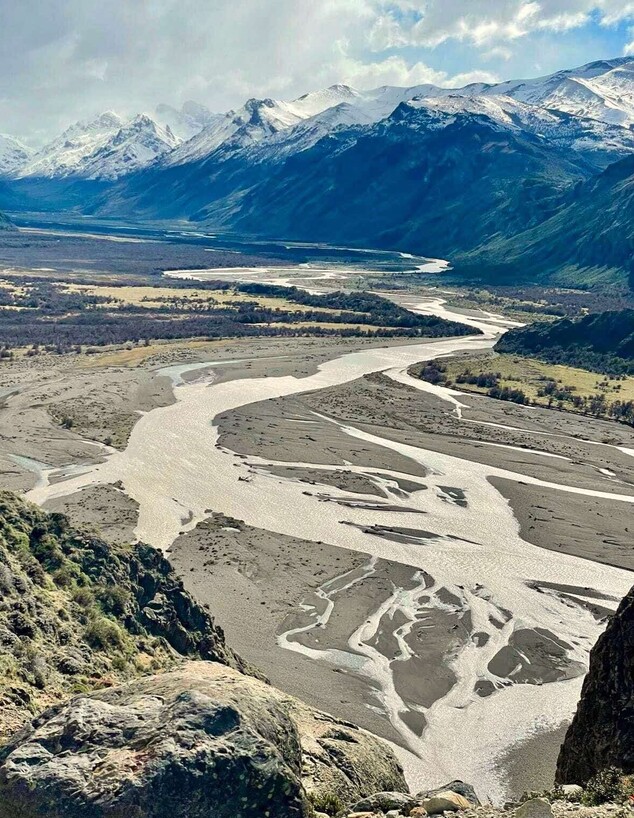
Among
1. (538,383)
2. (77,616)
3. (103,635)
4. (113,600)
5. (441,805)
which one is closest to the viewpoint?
(441,805)

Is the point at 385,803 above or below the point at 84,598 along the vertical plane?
above

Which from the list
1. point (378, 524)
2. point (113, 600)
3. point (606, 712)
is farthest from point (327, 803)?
point (378, 524)

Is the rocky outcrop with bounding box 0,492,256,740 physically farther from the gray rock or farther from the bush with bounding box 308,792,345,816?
the gray rock

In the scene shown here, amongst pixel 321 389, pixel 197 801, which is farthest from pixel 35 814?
pixel 321 389

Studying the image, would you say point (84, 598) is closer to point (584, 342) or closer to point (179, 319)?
point (584, 342)

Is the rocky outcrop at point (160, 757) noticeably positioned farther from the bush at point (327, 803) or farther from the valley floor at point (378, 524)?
the valley floor at point (378, 524)

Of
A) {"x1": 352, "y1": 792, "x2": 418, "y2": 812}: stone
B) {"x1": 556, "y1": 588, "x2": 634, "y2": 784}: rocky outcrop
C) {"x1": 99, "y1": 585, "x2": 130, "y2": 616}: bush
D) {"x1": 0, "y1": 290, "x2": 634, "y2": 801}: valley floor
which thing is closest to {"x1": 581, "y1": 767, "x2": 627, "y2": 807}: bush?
{"x1": 556, "y1": 588, "x2": 634, "y2": 784}: rocky outcrop
